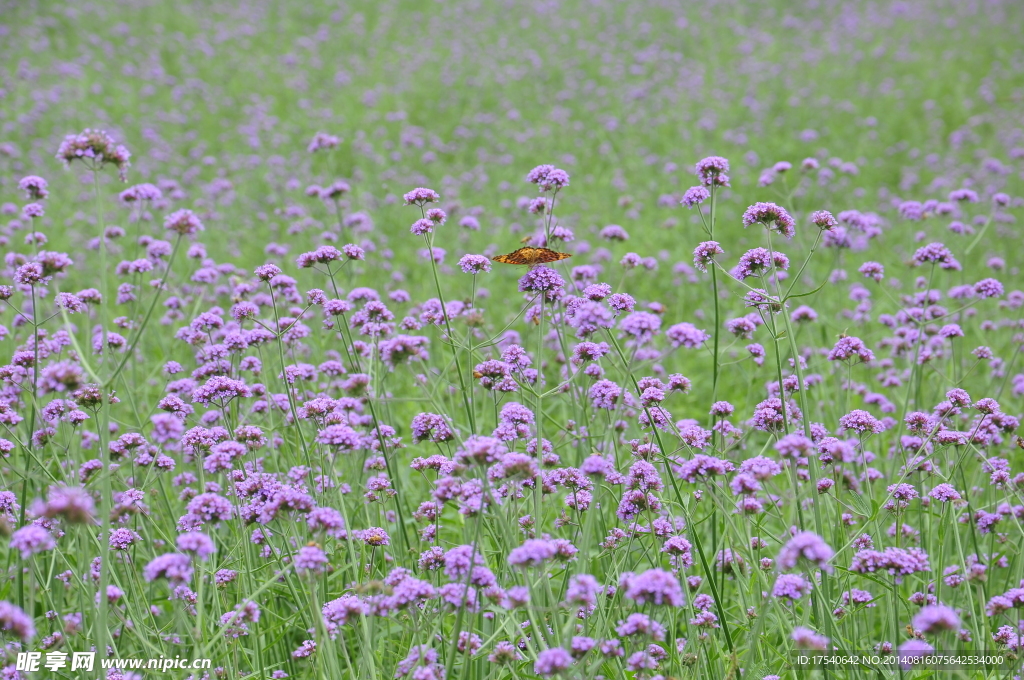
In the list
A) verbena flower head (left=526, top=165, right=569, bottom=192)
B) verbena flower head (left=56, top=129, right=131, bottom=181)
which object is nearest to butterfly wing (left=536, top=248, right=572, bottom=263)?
verbena flower head (left=526, top=165, right=569, bottom=192)

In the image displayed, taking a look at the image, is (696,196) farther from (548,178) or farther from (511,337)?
(511,337)

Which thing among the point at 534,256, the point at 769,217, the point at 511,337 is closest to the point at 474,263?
the point at 534,256

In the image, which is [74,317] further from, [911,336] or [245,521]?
[911,336]

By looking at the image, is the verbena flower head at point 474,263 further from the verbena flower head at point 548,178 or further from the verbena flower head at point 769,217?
the verbena flower head at point 769,217

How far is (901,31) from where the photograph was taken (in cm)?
1919

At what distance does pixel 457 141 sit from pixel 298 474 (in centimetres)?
1011

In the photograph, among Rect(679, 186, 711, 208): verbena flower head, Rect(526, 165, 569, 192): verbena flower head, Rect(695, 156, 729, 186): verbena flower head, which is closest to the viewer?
Rect(695, 156, 729, 186): verbena flower head

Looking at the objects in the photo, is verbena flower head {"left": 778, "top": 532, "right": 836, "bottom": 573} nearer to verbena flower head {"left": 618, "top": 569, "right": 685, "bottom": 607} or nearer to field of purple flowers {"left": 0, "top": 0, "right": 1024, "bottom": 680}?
field of purple flowers {"left": 0, "top": 0, "right": 1024, "bottom": 680}

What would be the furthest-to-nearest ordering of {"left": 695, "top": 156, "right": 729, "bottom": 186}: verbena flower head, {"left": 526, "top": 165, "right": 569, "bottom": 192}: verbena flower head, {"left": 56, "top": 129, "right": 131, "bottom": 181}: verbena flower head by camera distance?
{"left": 526, "top": 165, "right": 569, "bottom": 192}: verbena flower head < {"left": 695, "top": 156, "right": 729, "bottom": 186}: verbena flower head < {"left": 56, "top": 129, "right": 131, "bottom": 181}: verbena flower head

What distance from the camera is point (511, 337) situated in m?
4.90

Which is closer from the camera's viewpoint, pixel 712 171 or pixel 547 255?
pixel 547 255

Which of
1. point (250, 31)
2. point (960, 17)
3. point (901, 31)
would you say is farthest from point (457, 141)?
point (960, 17)

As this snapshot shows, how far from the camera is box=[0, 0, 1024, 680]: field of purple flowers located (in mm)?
2535

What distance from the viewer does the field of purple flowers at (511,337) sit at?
254cm
